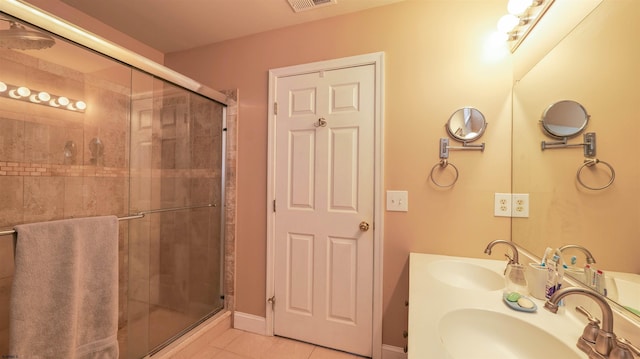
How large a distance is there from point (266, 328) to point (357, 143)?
5.14 feet

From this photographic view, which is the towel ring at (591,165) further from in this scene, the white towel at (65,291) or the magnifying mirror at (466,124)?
the white towel at (65,291)

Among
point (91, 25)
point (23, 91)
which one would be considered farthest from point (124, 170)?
point (91, 25)

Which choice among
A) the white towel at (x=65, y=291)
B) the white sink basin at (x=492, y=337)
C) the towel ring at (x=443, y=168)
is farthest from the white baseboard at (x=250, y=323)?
the towel ring at (x=443, y=168)

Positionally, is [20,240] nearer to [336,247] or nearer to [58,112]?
[58,112]

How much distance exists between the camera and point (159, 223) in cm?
180

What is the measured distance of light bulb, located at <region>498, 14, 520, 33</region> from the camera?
1.32m

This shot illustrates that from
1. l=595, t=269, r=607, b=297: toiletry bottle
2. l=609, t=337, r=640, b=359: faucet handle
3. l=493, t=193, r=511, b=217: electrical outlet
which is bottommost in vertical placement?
l=609, t=337, r=640, b=359: faucet handle

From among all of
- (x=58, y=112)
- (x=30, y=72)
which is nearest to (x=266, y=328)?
(x=58, y=112)

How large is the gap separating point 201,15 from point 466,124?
1961mm

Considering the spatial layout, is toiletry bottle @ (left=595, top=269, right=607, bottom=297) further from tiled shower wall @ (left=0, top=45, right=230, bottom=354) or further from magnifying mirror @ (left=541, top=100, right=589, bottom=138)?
tiled shower wall @ (left=0, top=45, right=230, bottom=354)

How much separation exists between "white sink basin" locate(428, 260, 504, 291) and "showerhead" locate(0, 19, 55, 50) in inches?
86.4

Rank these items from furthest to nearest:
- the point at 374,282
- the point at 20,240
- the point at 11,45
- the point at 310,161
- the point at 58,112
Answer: the point at 310,161
the point at 374,282
the point at 58,112
the point at 11,45
the point at 20,240

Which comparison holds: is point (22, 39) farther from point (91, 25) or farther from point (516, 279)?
point (516, 279)

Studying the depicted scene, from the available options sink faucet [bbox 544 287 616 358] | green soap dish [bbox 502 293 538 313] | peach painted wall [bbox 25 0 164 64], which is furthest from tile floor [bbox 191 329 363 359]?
peach painted wall [bbox 25 0 164 64]
